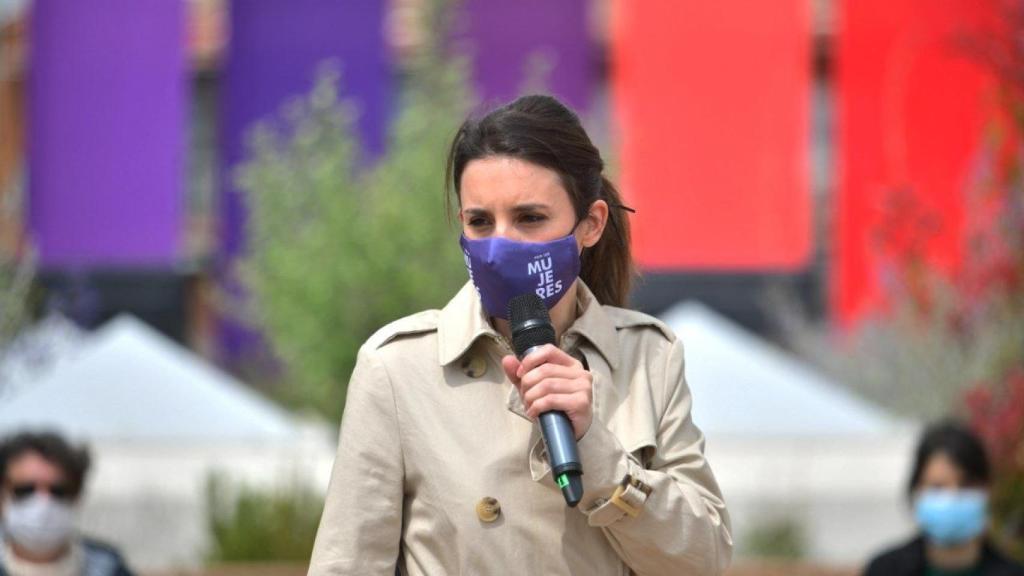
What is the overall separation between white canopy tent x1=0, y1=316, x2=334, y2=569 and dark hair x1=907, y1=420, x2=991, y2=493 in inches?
220

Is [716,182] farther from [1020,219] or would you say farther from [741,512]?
[1020,219]

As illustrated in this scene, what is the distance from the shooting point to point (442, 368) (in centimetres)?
302

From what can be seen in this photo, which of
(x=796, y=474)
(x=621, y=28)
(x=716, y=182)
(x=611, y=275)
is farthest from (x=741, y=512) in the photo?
(x=611, y=275)

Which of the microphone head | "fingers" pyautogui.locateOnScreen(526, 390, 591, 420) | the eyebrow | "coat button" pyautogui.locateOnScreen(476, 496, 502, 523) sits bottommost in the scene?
"coat button" pyautogui.locateOnScreen(476, 496, 502, 523)

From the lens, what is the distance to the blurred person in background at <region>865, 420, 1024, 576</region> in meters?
6.62

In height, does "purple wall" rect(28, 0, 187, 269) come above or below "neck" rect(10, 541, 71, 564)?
below

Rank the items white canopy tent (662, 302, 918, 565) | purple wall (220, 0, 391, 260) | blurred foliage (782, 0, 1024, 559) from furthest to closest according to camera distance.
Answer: purple wall (220, 0, 391, 260) < white canopy tent (662, 302, 918, 565) < blurred foliage (782, 0, 1024, 559)

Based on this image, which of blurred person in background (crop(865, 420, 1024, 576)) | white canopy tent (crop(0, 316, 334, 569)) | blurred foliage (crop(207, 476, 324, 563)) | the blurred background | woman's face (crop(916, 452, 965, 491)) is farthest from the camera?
white canopy tent (crop(0, 316, 334, 569))

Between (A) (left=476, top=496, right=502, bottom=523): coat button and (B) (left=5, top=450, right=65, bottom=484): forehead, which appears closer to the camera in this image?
(A) (left=476, top=496, right=502, bottom=523): coat button

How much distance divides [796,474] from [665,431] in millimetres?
11165

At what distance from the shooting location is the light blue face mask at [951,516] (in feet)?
22.0

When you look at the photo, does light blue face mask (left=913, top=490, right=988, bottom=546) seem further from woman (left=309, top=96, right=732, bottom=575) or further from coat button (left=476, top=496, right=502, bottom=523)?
coat button (left=476, top=496, right=502, bottom=523)

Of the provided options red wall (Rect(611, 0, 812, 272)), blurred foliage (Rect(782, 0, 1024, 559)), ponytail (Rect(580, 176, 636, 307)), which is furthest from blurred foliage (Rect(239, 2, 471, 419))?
ponytail (Rect(580, 176, 636, 307))

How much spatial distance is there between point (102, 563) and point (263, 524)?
14.2 ft
